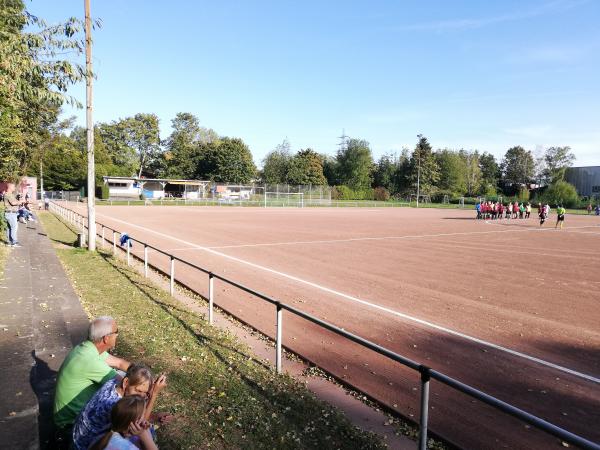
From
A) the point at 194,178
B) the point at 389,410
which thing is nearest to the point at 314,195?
the point at 194,178

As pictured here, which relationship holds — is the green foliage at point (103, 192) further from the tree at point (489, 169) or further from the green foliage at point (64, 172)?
the tree at point (489, 169)

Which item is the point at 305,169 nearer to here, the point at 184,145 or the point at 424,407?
the point at 184,145

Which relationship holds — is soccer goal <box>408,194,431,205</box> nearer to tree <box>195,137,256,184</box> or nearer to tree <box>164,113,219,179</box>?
tree <box>195,137,256,184</box>

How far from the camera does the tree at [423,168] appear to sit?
97.6 meters

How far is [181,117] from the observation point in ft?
358

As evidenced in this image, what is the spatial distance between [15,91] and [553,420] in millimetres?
8840

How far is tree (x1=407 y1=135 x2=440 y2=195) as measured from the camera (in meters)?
97.6

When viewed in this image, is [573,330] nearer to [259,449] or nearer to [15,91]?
[259,449]

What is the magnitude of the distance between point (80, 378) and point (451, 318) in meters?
6.89

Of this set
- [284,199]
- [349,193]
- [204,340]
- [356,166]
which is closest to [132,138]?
[284,199]

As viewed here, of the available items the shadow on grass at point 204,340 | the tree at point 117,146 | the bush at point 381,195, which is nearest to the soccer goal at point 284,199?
the bush at point 381,195

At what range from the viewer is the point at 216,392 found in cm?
523

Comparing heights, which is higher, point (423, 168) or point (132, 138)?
point (132, 138)

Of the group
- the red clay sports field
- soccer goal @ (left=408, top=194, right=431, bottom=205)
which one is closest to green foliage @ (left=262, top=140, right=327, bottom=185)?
soccer goal @ (left=408, top=194, right=431, bottom=205)
